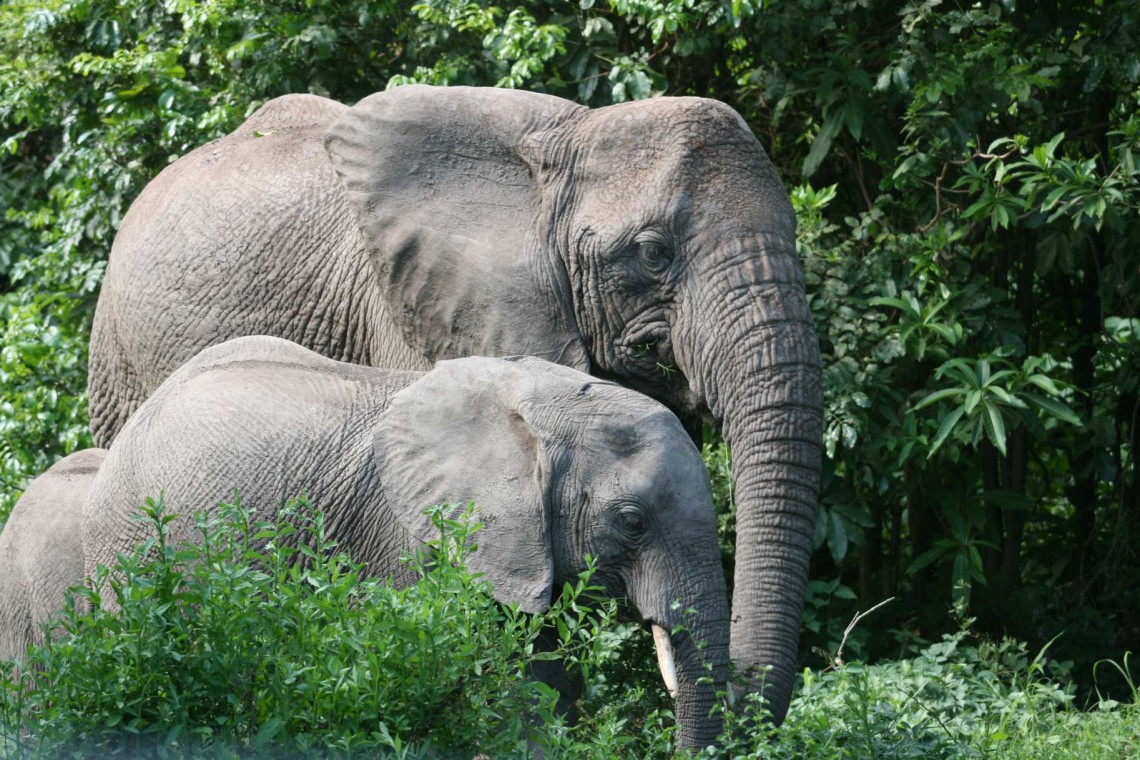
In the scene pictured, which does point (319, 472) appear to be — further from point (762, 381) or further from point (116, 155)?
point (116, 155)

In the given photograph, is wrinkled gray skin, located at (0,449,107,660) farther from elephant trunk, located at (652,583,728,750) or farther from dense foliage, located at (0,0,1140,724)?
dense foliage, located at (0,0,1140,724)

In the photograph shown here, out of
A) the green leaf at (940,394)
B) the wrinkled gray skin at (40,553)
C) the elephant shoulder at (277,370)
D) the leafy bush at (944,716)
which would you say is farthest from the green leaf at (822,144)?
the wrinkled gray skin at (40,553)

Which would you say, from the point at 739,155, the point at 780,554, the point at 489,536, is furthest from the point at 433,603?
the point at 739,155

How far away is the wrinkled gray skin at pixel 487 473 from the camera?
443 cm

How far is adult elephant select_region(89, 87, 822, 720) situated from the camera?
5148 millimetres

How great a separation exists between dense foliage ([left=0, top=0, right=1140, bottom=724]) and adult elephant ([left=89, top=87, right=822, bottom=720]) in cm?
164

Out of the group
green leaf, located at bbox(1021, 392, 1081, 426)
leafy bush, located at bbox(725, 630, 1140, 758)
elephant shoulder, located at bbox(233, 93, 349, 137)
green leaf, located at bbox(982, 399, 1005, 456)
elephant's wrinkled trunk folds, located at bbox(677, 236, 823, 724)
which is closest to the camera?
leafy bush, located at bbox(725, 630, 1140, 758)

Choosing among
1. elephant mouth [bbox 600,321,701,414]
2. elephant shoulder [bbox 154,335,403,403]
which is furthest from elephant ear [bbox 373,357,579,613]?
elephant mouth [bbox 600,321,701,414]

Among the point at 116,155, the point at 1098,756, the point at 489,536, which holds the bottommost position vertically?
the point at 1098,756

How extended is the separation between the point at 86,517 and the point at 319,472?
2.75 ft

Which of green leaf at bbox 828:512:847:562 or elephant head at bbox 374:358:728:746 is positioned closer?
elephant head at bbox 374:358:728:746

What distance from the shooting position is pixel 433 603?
385 centimetres

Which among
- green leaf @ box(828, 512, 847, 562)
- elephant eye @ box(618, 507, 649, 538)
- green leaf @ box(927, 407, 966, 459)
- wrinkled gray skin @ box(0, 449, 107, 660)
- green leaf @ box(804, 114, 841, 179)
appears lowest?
green leaf @ box(828, 512, 847, 562)

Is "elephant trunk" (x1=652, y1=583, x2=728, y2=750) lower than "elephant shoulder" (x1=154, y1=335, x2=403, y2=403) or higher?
lower
